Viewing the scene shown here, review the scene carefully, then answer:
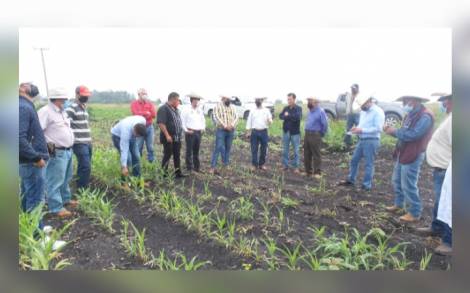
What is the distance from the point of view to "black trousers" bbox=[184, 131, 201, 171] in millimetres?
4309

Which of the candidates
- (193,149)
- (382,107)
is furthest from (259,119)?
(382,107)

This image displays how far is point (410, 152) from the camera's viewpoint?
13.4 feet

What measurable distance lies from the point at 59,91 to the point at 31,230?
1.31 meters

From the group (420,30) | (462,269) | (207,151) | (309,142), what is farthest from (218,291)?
(420,30)

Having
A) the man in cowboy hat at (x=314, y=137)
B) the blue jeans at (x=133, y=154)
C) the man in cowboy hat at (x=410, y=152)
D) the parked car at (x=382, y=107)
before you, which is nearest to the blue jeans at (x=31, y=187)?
the blue jeans at (x=133, y=154)

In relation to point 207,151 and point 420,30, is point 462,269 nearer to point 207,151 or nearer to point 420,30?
point 420,30

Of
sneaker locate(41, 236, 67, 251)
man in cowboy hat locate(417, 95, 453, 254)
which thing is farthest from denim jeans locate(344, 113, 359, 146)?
sneaker locate(41, 236, 67, 251)

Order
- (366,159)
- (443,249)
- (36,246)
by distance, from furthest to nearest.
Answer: (366,159) < (443,249) < (36,246)

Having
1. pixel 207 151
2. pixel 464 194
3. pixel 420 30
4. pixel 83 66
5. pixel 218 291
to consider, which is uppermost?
pixel 420 30

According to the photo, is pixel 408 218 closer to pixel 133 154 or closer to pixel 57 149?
pixel 133 154

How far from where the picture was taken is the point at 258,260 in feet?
12.9

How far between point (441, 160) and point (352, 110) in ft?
3.02

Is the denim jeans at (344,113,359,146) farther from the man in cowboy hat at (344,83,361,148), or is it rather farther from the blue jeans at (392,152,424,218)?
the blue jeans at (392,152,424,218)

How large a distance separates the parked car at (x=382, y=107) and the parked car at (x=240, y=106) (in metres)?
0.55
